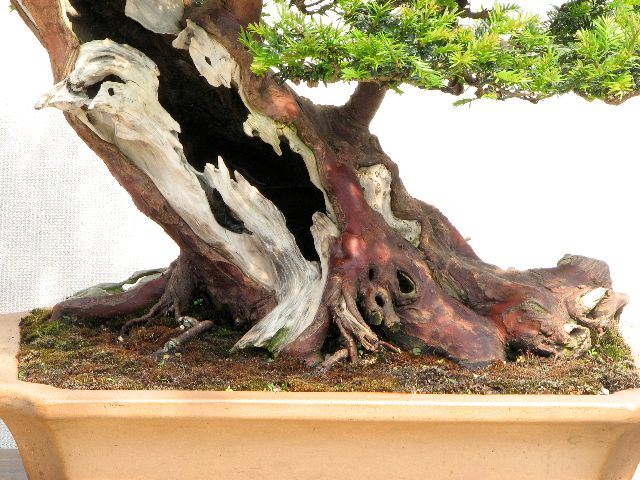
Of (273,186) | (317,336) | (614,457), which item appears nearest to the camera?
(614,457)

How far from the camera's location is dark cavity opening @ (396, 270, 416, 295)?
2094mm

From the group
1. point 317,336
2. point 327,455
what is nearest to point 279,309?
point 317,336

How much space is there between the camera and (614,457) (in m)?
1.72

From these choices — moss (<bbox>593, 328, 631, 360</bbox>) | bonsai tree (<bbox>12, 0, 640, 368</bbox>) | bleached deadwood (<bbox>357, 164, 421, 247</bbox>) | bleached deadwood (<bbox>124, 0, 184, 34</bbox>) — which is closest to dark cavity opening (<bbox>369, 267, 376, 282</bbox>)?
bonsai tree (<bbox>12, 0, 640, 368</bbox>)

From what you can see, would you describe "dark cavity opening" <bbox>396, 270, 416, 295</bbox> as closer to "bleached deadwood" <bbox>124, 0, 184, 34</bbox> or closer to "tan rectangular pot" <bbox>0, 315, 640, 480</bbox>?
"tan rectangular pot" <bbox>0, 315, 640, 480</bbox>

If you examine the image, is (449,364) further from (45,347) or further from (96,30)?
(96,30)

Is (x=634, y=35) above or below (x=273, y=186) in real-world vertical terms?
above

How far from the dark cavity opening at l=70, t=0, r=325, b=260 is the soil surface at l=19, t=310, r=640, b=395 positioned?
0.42m

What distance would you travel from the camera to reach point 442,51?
1591 mm

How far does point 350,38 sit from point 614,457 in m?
0.95

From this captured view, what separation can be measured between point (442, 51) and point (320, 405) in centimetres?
67

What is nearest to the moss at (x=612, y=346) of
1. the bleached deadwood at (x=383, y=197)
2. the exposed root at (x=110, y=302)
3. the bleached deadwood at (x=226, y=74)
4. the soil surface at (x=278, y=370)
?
the soil surface at (x=278, y=370)

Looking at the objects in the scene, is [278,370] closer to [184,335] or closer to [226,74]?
[184,335]

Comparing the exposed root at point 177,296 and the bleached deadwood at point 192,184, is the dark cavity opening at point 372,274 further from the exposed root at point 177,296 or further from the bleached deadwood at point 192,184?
the exposed root at point 177,296
